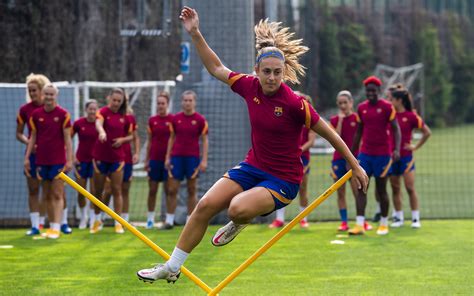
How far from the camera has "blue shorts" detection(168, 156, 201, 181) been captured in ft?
48.9

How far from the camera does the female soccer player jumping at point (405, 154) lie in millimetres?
15039

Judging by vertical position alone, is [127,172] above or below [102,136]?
below

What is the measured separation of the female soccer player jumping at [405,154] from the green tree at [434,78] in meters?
33.2

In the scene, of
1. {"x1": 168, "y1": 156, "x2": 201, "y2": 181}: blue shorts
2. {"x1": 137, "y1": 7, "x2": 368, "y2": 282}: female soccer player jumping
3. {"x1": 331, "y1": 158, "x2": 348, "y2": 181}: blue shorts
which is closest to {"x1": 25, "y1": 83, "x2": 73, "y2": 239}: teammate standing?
{"x1": 168, "y1": 156, "x2": 201, "y2": 181}: blue shorts

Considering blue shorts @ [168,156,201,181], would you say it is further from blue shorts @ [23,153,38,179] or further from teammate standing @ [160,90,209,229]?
blue shorts @ [23,153,38,179]

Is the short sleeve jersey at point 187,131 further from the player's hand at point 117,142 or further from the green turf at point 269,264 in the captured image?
the green turf at point 269,264

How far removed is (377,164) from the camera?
558 inches

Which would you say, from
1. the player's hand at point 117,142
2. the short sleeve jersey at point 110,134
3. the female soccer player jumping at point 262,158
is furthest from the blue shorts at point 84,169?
the female soccer player jumping at point 262,158

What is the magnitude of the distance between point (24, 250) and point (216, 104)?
4500 mm

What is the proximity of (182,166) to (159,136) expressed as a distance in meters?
0.65

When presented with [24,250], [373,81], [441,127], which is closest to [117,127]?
[24,250]

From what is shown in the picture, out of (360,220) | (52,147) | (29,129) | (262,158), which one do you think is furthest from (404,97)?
(262,158)

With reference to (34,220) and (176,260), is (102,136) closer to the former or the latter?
(34,220)

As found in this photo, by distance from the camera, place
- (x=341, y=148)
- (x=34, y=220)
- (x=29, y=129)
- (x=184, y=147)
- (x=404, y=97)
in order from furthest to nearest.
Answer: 1. (x=404, y=97)
2. (x=184, y=147)
3. (x=34, y=220)
4. (x=29, y=129)
5. (x=341, y=148)
